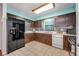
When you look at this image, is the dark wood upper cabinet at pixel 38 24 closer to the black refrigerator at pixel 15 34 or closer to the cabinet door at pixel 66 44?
the black refrigerator at pixel 15 34

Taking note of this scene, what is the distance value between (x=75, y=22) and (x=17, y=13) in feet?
2.92

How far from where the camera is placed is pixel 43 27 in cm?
150

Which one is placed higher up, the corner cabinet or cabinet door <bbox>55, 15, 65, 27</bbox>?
cabinet door <bbox>55, 15, 65, 27</bbox>

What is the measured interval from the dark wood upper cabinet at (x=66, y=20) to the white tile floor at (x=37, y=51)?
1.34 ft

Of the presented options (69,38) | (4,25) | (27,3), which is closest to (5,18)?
(4,25)

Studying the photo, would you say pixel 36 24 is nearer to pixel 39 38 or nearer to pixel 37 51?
pixel 39 38

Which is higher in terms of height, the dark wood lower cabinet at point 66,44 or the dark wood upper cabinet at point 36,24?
the dark wood upper cabinet at point 36,24

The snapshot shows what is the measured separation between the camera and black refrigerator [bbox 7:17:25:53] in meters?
1.37

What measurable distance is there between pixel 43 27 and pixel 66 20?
1.28ft

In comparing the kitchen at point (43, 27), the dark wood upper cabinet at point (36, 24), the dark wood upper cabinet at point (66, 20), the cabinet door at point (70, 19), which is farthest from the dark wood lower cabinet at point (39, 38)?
the cabinet door at point (70, 19)

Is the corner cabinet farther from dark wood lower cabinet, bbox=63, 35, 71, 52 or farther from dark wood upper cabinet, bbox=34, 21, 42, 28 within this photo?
dark wood upper cabinet, bbox=34, 21, 42, 28

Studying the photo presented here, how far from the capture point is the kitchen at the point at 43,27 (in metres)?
1.32

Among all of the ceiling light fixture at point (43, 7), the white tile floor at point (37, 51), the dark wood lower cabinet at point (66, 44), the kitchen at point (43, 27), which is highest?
the ceiling light fixture at point (43, 7)

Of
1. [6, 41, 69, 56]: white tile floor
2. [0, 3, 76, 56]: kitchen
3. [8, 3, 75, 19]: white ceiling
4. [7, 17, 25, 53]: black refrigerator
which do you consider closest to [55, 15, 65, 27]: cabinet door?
[0, 3, 76, 56]: kitchen
